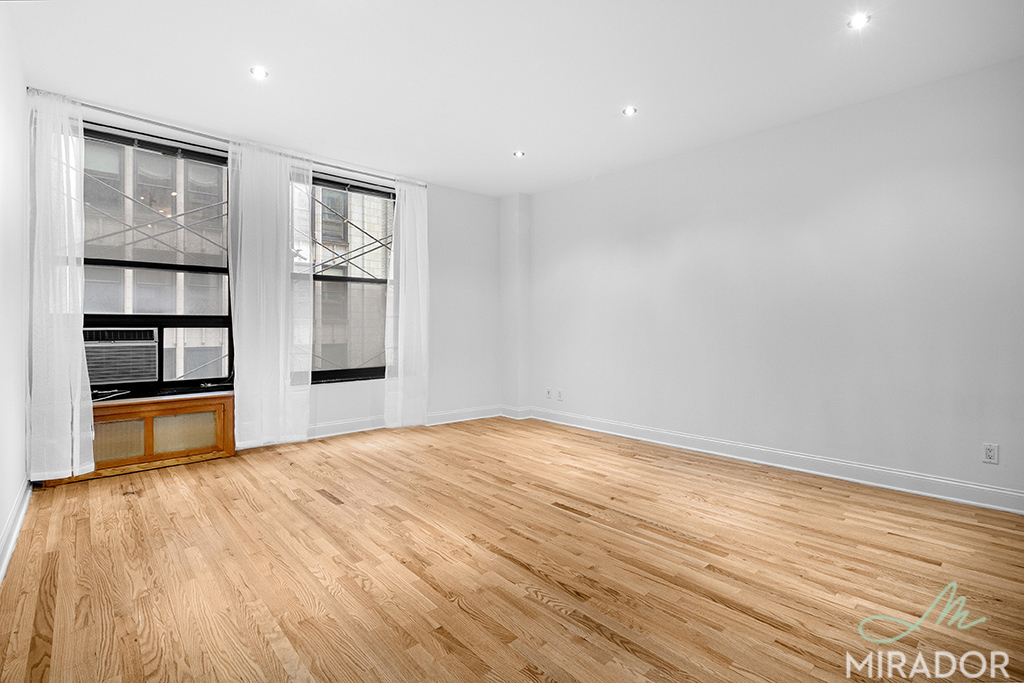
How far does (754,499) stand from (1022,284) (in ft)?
7.01

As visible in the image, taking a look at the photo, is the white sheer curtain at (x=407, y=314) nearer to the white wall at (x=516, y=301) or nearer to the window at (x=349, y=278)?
the window at (x=349, y=278)

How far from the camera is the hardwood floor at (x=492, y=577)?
67.5 inches

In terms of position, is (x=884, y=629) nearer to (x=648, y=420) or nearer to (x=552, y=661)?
(x=552, y=661)

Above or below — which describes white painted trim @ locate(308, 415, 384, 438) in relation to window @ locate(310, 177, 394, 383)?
below

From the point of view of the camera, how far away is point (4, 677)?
160 cm

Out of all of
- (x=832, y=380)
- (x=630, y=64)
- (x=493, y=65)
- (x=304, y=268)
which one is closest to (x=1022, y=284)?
(x=832, y=380)

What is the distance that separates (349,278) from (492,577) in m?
4.02

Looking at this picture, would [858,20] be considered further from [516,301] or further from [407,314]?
[407,314]

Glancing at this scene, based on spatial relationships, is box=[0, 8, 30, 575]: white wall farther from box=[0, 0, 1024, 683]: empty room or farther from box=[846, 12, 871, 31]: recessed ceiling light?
box=[846, 12, 871, 31]: recessed ceiling light

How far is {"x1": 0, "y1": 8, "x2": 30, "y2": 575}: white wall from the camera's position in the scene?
250 cm

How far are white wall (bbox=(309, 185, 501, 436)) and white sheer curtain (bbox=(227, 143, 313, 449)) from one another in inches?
36.7

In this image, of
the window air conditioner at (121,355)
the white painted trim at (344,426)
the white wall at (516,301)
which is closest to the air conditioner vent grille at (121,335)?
the window air conditioner at (121,355)

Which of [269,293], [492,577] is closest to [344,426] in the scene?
[269,293]

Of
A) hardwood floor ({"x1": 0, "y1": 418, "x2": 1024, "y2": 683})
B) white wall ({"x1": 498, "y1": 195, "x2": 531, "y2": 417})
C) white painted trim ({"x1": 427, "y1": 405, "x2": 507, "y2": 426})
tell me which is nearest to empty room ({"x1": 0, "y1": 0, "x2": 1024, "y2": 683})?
hardwood floor ({"x1": 0, "y1": 418, "x2": 1024, "y2": 683})
